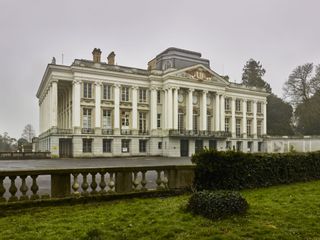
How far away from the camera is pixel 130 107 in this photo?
51344 millimetres

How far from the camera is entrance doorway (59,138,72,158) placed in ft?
152

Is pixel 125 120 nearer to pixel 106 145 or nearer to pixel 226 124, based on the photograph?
pixel 106 145

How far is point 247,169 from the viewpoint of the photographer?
1016 cm

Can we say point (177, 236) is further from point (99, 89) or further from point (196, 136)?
point (196, 136)

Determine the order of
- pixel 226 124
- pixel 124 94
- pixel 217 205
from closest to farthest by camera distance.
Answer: pixel 217 205
pixel 124 94
pixel 226 124

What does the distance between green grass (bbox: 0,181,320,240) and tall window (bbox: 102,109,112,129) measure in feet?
139

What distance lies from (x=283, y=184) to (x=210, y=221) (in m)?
6.97

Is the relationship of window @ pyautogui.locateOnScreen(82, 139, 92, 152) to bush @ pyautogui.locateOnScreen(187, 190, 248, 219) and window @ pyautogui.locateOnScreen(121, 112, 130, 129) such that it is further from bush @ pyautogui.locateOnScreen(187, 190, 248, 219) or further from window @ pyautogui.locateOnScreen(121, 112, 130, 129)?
bush @ pyautogui.locateOnScreen(187, 190, 248, 219)

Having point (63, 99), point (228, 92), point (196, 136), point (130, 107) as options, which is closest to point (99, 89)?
point (130, 107)

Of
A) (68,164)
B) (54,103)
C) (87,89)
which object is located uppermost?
(87,89)

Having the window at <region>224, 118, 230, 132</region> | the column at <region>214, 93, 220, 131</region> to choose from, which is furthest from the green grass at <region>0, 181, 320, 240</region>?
the window at <region>224, 118, 230, 132</region>

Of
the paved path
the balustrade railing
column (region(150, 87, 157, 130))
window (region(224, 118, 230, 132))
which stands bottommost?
the paved path

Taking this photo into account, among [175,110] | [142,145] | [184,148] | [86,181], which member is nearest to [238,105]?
[175,110]

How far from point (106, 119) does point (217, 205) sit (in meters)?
44.7
